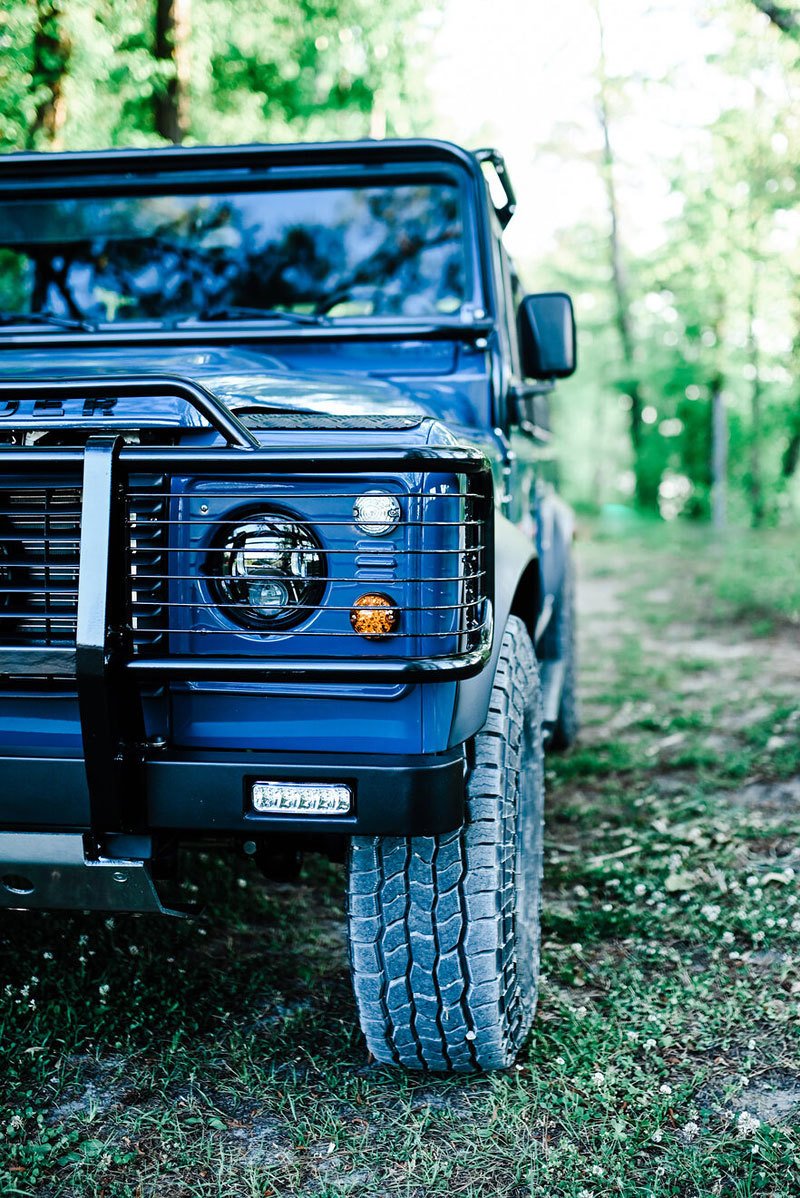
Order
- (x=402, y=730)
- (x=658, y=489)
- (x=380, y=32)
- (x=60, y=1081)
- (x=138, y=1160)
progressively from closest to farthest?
(x=402, y=730)
(x=138, y=1160)
(x=60, y=1081)
(x=380, y=32)
(x=658, y=489)

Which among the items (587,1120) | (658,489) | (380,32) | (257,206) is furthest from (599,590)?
(658,489)

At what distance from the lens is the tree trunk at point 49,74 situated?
22.2 feet

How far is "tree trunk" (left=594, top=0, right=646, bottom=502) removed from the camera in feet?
71.2

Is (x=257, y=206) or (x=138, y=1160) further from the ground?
(x=257, y=206)

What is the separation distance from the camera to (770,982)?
9.80 ft

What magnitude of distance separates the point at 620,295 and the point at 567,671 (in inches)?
790

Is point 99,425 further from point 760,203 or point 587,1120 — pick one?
point 760,203

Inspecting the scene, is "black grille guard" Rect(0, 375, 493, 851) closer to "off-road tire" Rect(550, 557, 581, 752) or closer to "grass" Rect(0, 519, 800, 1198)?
"grass" Rect(0, 519, 800, 1198)

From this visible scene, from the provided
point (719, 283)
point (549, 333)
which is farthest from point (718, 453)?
point (549, 333)

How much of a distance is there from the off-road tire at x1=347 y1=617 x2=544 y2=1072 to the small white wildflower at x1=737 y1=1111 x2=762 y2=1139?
54 centimetres

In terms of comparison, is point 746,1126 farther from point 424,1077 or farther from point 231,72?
point 231,72

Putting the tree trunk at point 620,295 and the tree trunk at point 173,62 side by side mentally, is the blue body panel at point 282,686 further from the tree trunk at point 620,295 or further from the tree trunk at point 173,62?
the tree trunk at point 620,295

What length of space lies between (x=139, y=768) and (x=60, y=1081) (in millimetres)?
965

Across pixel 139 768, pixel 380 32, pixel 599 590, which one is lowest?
pixel 599 590
